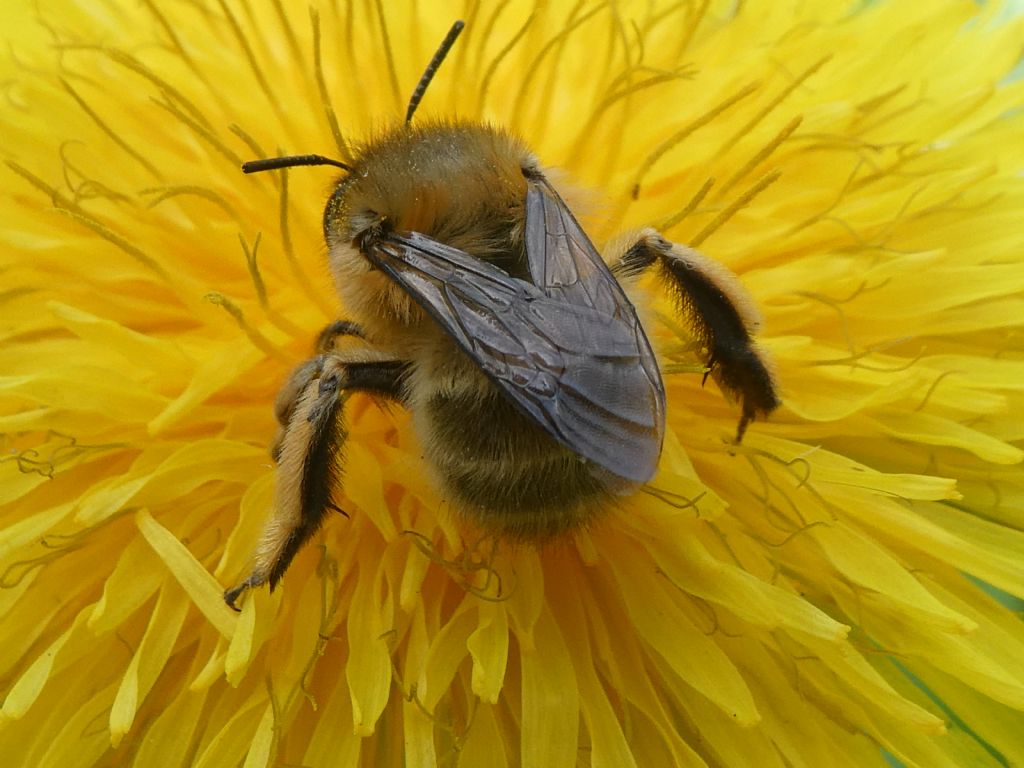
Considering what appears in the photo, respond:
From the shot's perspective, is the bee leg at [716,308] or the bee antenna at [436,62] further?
the bee antenna at [436,62]

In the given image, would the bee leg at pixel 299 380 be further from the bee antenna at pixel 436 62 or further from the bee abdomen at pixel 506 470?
the bee antenna at pixel 436 62

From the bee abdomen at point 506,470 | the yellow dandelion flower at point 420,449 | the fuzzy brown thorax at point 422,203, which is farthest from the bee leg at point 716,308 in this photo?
the bee abdomen at point 506,470

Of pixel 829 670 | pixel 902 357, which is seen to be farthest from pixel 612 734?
pixel 902 357

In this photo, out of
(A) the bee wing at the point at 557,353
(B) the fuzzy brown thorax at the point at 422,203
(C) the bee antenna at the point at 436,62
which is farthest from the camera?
(C) the bee antenna at the point at 436,62

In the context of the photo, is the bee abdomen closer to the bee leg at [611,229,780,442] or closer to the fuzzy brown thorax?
the fuzzy brown thorax

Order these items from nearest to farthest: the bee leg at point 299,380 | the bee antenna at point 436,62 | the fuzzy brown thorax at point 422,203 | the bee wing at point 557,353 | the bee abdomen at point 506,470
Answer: the bee wing at point 557,353 < the bee abdomen at point 506,470 < the fuzzy brown thorax at point 422,203 < the bee leg at point 299,380 < the bee antenna at point 436,62

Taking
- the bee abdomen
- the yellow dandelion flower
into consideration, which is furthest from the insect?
the yellow dandelion flower

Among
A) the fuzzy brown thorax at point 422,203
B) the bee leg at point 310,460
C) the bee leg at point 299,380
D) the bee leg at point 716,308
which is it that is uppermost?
the fuzzy brown thorax at point 422,203
